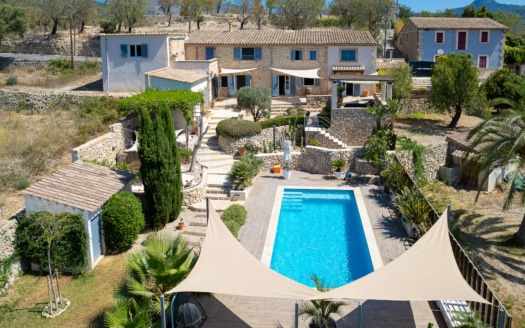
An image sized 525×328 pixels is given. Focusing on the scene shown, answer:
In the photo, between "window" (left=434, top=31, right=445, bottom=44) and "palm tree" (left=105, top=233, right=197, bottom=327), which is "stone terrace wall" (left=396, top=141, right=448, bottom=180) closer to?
"palm tree" (left=105, top=233, right=197, bottom=327)

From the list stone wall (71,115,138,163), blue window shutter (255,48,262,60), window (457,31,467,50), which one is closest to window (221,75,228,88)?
blue window shutter (255,48,262,60)

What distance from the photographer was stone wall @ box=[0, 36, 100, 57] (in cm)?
6253

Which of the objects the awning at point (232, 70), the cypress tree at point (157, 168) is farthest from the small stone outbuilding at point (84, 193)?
the awning at point (232, 70)

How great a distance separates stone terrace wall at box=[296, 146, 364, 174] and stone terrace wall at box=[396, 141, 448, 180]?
2476 millimetres

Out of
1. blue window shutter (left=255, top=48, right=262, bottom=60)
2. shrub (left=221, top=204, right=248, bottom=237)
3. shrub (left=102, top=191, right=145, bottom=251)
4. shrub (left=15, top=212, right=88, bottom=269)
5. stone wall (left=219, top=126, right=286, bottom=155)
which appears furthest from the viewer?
blue window shutter (left=255, top=48, right=262, bottom=60)

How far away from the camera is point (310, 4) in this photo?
243ft

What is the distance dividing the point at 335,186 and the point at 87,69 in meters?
37.4

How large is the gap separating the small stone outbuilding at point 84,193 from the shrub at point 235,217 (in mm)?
4290

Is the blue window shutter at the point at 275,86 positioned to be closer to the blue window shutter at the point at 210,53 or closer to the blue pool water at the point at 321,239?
the blue window shutter at the point at 210,53

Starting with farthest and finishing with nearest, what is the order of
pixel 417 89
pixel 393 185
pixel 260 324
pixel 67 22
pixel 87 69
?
pixel 67 22, pixel 87 69, pixel 417 89, pixel 393 185, pixel 260 324

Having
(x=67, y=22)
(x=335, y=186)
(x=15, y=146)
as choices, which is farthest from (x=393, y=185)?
(x=67, y=22)

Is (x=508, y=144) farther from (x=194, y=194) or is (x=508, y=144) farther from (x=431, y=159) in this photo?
(x=194, y=194)

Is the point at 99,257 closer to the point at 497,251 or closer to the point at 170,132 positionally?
A: the point at 170,132

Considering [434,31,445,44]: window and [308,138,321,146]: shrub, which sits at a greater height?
[434,31,445,44]: window
